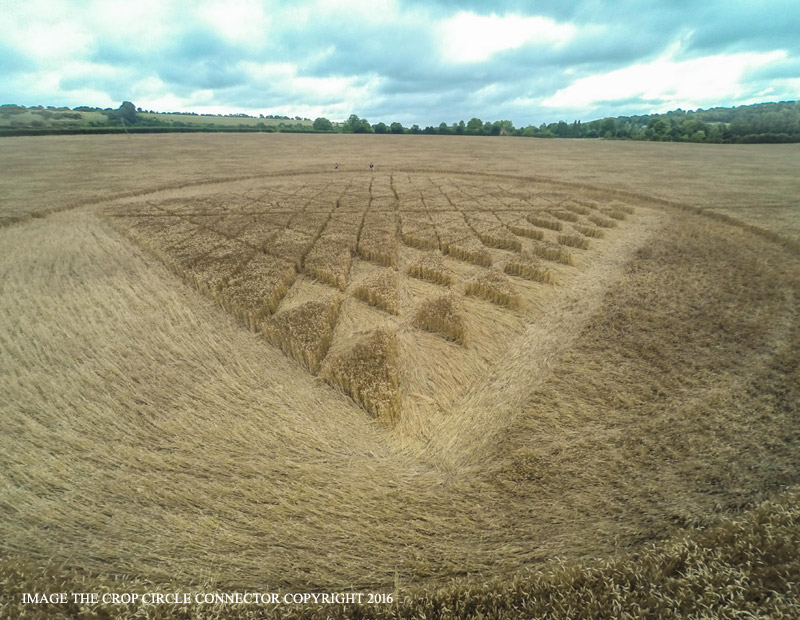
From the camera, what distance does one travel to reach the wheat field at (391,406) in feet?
15.7

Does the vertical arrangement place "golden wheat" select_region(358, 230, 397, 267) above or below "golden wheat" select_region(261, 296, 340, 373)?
above

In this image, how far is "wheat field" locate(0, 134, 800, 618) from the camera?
479cm

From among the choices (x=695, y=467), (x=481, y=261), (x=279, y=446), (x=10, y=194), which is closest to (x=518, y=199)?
(x=481, y=261)

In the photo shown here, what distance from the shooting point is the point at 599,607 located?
393 centimetres

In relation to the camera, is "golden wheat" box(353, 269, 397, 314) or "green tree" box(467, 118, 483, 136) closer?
"golden wheat" box(353, 269, 397, 314)

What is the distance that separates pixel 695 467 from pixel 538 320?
18.0ft

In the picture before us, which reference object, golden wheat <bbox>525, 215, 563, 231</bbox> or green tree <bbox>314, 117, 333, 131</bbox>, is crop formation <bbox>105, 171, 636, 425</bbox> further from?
green tree <bbox>314, 117, 333, 131</bbox>

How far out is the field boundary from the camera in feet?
58.1

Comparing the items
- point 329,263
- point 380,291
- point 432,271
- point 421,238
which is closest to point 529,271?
point 432,271

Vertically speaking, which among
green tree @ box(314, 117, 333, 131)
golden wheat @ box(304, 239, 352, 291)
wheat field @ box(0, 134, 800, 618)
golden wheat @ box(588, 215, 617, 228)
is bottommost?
wheat field @ box(0, 134, 800, 618)

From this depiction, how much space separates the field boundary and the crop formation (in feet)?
6.90

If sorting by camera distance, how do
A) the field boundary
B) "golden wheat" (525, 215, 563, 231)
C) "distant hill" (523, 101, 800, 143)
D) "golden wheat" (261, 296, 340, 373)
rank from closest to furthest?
"golden wheat" (261, 296, 340, 373), the field boundary, "golden wheat" (525, 215, 563, 231), "distant hill" (523, 101, 800, 143)

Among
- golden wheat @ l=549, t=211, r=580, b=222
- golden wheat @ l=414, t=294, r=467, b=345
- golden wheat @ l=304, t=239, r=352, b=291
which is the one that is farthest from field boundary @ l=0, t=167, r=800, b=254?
golden wheat @ l=304, t=239, r=352, b=291

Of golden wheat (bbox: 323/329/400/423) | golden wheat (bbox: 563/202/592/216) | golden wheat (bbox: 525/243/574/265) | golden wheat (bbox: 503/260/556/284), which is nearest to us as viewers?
golden wheat (bbox: 323/329/400/423)
